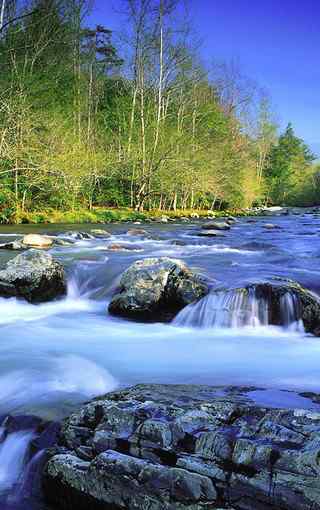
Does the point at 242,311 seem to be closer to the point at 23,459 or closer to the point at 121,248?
the point at 23,459

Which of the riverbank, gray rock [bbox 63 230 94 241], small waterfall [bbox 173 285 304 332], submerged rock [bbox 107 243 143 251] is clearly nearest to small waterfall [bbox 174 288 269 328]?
small waterfall [bbox 173 285 304 332]

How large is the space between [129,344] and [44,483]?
2863mm

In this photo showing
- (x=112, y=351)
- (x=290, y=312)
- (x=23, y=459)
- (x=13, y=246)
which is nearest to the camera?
(x=23, y=459)

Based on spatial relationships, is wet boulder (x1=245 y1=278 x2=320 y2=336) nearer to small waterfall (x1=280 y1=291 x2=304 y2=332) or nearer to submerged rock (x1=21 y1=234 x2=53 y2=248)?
small waterfall (x1=280 y1=291 x2=304 y2=332)

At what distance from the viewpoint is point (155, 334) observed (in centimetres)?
576

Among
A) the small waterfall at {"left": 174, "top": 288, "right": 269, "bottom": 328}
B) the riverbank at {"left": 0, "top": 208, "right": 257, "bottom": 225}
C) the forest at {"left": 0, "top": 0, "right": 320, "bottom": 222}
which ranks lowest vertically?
the small waterfall at {"left": 174, "top": 288, "right": 269, "bottom": 328}

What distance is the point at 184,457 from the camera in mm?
2205

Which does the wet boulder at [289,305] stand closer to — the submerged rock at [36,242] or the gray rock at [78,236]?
the submerged rock at [36,242]

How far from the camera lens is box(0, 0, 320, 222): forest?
1833 cm

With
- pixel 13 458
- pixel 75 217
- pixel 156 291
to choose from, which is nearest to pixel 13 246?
pixel 156 291

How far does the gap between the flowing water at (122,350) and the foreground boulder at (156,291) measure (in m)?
0.20

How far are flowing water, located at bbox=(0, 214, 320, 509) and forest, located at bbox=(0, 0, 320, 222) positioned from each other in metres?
11.2

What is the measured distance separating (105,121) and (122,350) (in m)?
24.9

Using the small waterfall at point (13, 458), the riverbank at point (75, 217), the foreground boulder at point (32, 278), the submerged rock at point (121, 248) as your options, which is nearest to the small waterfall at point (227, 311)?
the foreground boulder at point (32, 278)
